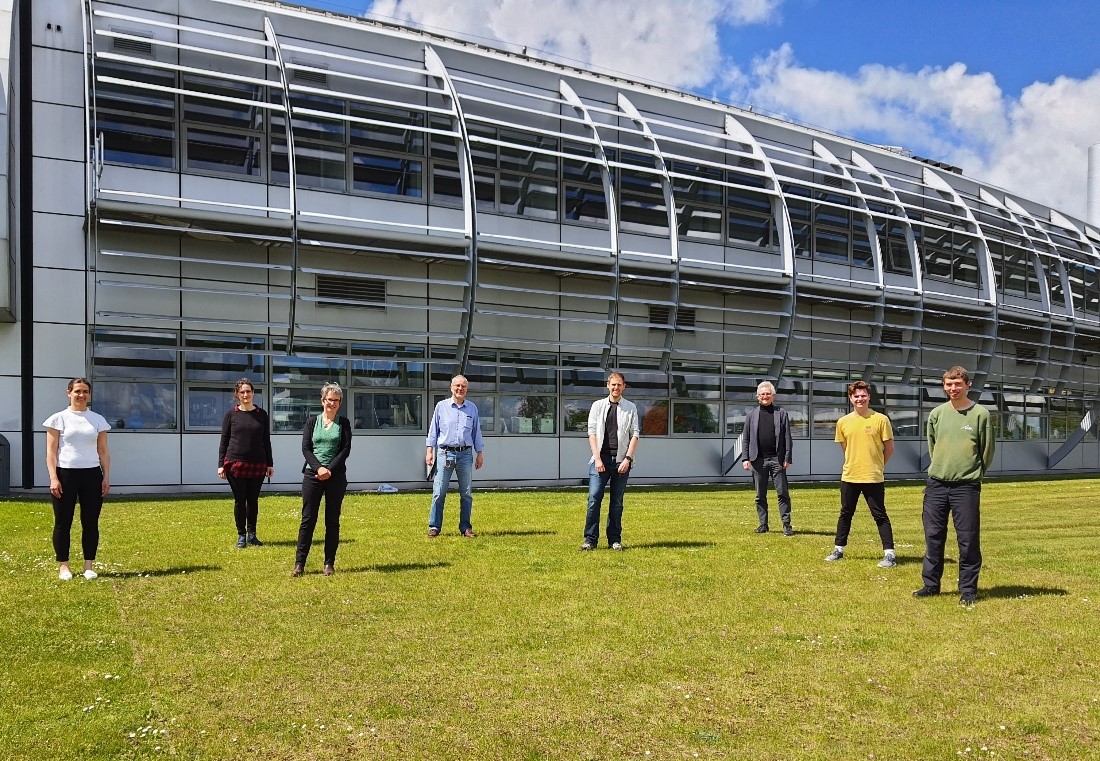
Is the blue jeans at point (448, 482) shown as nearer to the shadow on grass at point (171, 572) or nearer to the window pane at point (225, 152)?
the shadow on grass at point (171, 572)

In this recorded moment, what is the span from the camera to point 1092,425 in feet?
120

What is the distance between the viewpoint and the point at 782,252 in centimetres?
2589

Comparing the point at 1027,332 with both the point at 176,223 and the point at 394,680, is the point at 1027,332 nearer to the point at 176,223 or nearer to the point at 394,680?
the point at 176,223

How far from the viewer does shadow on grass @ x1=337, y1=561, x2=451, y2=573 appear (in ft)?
30.5

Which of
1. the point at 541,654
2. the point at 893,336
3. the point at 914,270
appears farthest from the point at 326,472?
the point at 893,336


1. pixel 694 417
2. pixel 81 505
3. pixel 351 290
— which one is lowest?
pixel 81 505

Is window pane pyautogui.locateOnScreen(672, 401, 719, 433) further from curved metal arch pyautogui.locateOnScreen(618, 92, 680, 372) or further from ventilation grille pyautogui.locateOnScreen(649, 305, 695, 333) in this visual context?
curved metal arch pyautogui.locateOnScreen(618, 92, 680, 372)

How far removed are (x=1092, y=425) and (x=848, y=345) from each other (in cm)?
1454

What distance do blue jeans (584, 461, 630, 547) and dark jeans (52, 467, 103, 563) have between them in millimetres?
4958

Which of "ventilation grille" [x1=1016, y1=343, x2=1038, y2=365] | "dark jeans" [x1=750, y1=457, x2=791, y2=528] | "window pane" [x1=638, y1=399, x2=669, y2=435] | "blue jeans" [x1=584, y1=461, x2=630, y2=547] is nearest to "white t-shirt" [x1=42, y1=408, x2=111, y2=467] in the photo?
"blue jeans" [x1=584, y1=461, x2=630, y2=547]

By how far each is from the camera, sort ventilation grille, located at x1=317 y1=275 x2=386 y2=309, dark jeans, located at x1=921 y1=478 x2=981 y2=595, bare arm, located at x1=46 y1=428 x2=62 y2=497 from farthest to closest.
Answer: ventilation grille, located at x1=317 y1=275 x2=386 y2=309, bare arm, located at x1=46 y1=428 x2=62 y2=497, dark jeans, located at x1=921 y1=478 x2=981 y2=595

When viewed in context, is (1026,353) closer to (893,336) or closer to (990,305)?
(990,305)

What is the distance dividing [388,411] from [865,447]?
13.6 meters

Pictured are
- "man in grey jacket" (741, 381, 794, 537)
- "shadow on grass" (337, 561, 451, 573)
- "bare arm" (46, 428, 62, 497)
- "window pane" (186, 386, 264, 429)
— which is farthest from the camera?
"window pane" (186, 386, 264, 429)
